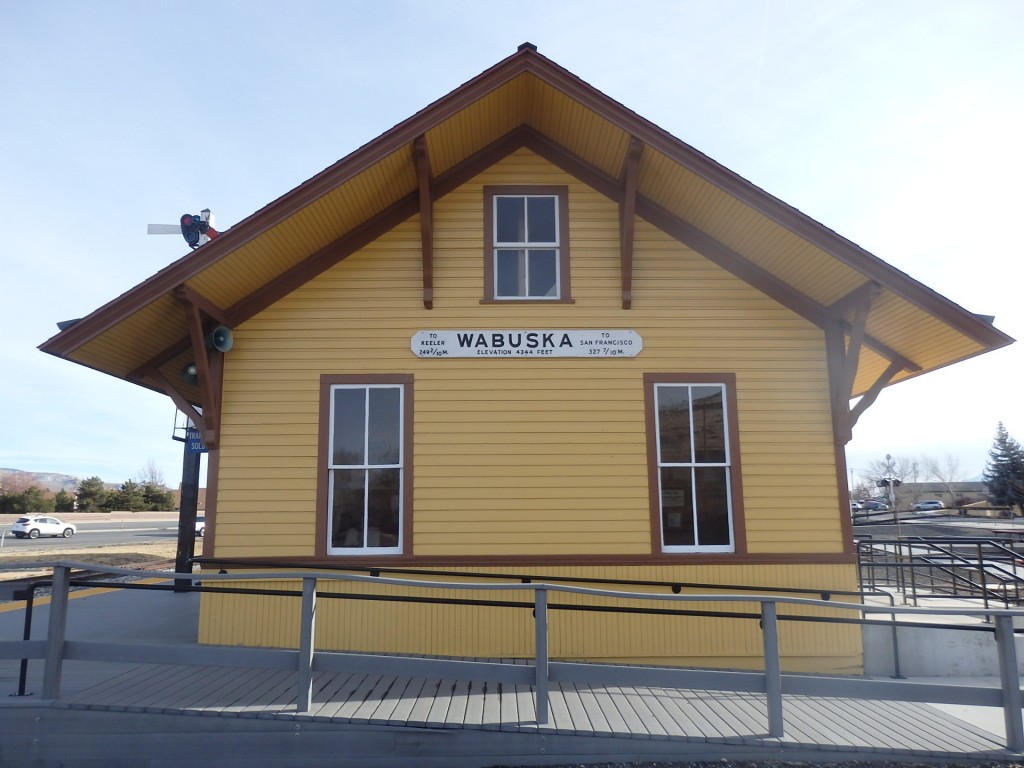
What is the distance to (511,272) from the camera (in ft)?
29.4

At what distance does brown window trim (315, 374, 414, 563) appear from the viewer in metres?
8.23

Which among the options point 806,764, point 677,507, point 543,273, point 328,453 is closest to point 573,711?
point 806,764

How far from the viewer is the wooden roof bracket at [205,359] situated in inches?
302

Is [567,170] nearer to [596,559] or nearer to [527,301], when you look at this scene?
[527,301]

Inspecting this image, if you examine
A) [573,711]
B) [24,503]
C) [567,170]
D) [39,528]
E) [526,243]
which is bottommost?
[573,711]

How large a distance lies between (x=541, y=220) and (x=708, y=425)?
319 cm

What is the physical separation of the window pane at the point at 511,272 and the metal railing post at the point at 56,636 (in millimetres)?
5234

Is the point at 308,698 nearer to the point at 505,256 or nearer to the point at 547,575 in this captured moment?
the point at 547,575

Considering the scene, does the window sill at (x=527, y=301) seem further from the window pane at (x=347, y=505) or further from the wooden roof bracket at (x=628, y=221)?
the window pane at (x=347, y=505)

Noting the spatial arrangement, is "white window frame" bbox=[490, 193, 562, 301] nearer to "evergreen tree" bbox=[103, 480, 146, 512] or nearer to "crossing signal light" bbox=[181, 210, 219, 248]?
"crossing signal light" bbox=[181, 210, 219, 248]

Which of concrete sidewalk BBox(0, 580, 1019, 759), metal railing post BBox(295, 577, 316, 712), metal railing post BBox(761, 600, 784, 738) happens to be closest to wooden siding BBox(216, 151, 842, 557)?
concrete sidewalk BBox(0, 580, 1019, 759)

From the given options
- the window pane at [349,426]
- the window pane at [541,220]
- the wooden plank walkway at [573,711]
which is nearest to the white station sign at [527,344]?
the window pane at [349,426]

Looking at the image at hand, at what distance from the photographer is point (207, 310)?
311 inches

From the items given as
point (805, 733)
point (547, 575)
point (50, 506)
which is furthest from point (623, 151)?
point (50, 506)
